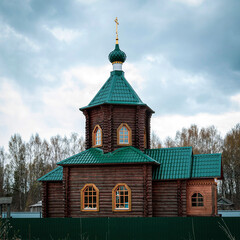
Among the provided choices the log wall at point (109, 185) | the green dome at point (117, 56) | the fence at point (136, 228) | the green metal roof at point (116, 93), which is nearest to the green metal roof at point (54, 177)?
the log wall at point (109, 185)

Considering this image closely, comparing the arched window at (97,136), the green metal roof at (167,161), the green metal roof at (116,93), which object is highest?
the green metal roof at (116,93)

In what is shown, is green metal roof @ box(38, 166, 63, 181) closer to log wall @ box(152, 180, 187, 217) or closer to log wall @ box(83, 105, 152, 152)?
log wall @ box(83, 105, 152, 152)

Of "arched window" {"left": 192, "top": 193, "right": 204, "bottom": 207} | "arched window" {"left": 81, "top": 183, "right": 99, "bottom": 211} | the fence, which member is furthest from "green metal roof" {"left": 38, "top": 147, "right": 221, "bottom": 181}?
the fence

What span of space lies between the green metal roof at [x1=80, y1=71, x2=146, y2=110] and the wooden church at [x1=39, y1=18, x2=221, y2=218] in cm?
6

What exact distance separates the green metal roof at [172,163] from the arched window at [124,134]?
4.73 feet

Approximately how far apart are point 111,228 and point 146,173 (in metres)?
4.42

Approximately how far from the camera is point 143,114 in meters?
20.9

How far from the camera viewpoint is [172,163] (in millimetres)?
19984

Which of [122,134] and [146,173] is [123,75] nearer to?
[122,134]

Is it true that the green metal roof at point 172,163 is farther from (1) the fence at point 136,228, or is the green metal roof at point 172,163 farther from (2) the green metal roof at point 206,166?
(1) the fence at point 136,228

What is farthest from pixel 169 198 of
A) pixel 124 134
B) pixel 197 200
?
pixel 124 134

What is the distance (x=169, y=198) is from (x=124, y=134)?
435 centimetres

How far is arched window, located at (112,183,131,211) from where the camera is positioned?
61.1 feet

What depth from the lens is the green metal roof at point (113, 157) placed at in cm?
1869
